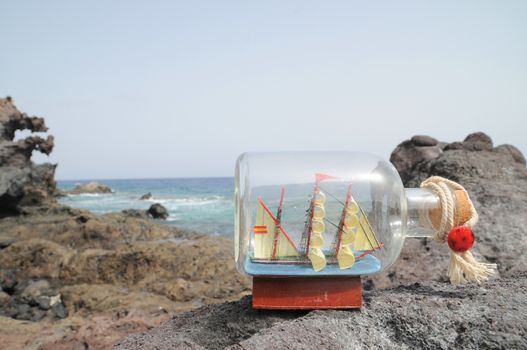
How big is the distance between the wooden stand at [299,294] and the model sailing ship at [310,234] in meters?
0.14

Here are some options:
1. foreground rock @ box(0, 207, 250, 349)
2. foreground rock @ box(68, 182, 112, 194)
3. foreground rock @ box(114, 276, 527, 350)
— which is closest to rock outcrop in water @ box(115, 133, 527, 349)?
foreground rock @ box(114, 276, 527, 350)

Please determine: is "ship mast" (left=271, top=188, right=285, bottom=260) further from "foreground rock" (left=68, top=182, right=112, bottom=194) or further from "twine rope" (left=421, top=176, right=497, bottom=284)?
"foreground rock" (left=68, top=182, right=112, bottom=194)

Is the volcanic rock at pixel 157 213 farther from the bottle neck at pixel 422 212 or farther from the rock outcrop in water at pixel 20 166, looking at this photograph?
the bottle neck at pixel 422 212

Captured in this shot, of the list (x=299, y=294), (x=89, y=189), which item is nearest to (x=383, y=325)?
(x=299, y=294)

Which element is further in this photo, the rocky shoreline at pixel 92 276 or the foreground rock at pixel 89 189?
the foreground rock at pixel 89 189

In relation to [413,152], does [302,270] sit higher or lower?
lower

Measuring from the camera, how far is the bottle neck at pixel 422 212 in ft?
7.16

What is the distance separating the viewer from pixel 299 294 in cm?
202

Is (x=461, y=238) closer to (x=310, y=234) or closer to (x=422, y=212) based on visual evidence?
(x=422, y=212)

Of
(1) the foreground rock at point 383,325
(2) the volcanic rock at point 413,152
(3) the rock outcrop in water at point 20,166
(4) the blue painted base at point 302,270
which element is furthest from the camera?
(3) the rock outcrop in water at point 20,166

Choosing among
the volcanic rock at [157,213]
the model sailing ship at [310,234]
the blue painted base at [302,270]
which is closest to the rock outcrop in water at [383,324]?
the blue painted base at [302,270]

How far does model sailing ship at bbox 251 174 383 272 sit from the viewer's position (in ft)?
7.04

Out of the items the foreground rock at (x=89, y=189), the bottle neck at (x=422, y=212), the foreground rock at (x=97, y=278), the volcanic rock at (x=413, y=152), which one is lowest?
the foreground rock at (x=89, y=189)

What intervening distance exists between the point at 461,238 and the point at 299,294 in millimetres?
842
